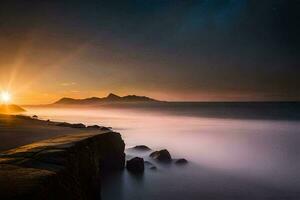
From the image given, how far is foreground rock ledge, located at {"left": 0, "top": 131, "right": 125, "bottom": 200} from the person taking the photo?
331cm

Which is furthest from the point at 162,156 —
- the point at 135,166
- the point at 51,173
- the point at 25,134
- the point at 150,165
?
the point at 51,173

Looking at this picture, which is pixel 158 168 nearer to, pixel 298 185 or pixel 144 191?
pixel 144 191

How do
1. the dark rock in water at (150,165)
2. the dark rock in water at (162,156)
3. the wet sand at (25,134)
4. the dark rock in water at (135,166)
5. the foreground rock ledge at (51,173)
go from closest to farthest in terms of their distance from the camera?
the foreground rock ledge at (51,173) → the wet sand at (25,134) → the dark rock in water at (135,166) → the dark rock in water at (150,165) → the dark rock in water at (162,156)

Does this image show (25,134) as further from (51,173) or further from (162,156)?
(51,173)

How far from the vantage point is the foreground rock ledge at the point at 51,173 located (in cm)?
331

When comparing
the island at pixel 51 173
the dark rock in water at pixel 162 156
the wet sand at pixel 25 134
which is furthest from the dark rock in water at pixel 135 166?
the island at pixel 51 173

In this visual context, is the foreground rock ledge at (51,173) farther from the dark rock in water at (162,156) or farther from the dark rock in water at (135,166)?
the dark rock in water at (162,156)

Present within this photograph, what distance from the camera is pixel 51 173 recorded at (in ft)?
13.1

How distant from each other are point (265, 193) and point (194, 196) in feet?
10.5

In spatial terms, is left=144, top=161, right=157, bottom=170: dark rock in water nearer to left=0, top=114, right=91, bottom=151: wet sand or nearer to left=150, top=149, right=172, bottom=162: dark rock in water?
left=150, top=149, right=172, bottom=162: dark rock in water

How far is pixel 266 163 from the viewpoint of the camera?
18.9 m

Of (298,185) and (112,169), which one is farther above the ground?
(112,169)

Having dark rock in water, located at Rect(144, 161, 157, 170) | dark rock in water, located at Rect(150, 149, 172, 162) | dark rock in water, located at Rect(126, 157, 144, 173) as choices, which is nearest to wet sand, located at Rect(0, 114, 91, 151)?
dark rock in water, located at Rect(126, 157, 144, 173)

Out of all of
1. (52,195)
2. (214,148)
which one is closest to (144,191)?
(52,195)
